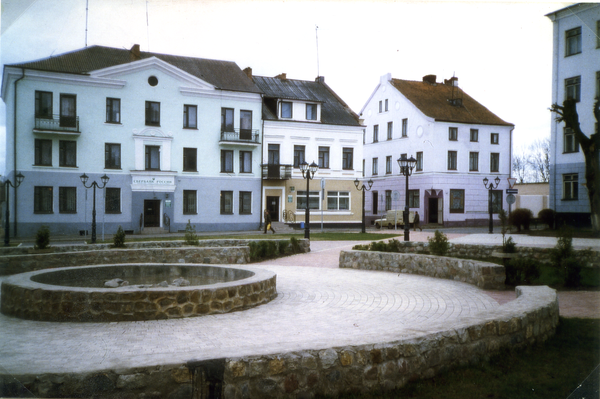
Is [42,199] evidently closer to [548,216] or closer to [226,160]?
[226,160]

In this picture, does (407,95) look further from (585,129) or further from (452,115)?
(585,129)

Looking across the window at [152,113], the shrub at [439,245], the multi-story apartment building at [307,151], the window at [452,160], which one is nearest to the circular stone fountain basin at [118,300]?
the window at [152,113]

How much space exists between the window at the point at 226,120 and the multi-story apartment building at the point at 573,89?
34.4 feet

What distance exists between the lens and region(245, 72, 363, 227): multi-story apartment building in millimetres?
30766

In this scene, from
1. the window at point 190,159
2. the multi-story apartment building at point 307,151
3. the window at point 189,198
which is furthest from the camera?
the multi-story apartment building at point 307,151

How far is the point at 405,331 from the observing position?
4.48 meters

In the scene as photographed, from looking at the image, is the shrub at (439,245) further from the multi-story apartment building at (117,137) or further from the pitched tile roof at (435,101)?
the pitched tile roof at (435,101)

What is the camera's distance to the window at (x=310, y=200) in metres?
31.0

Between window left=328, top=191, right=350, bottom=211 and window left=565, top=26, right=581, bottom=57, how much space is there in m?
27.4

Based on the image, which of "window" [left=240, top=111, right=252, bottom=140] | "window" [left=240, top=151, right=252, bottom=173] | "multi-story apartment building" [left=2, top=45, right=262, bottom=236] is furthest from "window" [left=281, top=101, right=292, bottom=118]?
"multi-story apartment building" [left=2, top=45, right=262, bottom=236]

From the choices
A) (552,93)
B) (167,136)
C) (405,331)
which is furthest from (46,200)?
(552,93)

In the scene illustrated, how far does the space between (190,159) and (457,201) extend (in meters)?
23.3

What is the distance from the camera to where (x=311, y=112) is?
34.2m

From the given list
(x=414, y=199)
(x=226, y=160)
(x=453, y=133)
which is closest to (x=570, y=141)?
(x=226, y=160)
